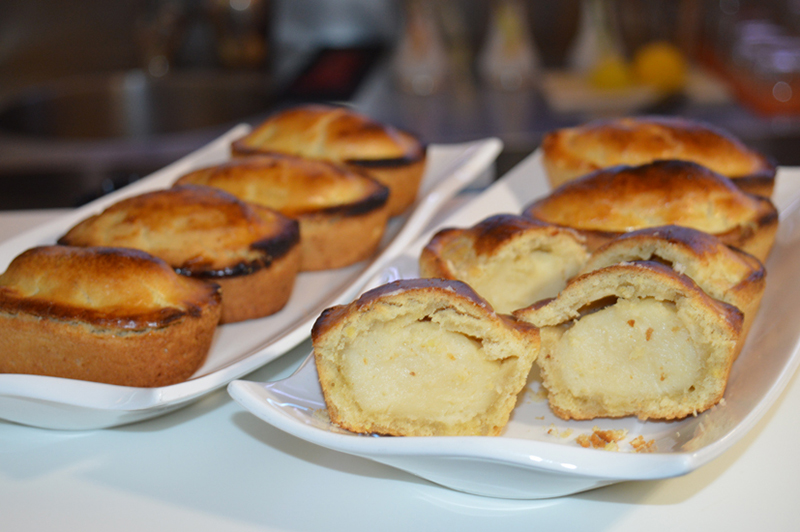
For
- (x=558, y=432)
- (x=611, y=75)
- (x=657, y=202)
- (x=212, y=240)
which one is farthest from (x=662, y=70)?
(x=558, y=432)

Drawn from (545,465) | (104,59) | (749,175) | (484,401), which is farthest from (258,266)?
(104,59)

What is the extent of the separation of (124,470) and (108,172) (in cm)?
347

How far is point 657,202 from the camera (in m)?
1.79

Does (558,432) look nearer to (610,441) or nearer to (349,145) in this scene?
(610,441)

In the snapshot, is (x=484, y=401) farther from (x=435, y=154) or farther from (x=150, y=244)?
(x=435, y=154)

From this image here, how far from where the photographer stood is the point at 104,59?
7043 millimetres

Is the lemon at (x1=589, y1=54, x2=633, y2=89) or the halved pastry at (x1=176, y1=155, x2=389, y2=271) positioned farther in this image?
the lemon at (x1=589, y1=54, x2=633, y2=89)

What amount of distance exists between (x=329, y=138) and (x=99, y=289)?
1128 millimetres

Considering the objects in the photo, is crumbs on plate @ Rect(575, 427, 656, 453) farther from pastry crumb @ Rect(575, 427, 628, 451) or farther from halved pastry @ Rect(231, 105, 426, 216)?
halved pastry @ Rect(231, 105, 426, 216)

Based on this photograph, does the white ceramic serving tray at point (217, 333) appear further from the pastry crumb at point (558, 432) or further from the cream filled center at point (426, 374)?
the pastry crumb at point (558, 432)

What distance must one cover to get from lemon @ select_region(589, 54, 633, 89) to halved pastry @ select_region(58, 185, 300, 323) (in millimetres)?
3739

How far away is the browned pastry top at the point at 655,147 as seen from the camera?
210cm

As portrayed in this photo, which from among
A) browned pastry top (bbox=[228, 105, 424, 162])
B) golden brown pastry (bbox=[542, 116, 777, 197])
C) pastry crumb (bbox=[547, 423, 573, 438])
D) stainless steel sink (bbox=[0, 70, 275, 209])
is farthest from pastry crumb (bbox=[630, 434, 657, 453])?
stainless steel sink (bbox=[0, 70, 275, 209])

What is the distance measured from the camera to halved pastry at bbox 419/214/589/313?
1.61 meters
